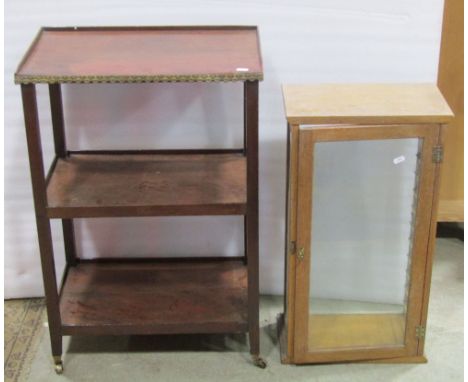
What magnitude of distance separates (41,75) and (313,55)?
81cm

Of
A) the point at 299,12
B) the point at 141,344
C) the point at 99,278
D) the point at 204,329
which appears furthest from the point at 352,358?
the point at 299,12

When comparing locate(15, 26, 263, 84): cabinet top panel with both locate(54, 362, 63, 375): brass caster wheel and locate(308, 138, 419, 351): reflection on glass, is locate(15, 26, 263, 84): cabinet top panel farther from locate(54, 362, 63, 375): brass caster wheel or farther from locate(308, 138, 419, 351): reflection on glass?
locate(54, 362, 63, 375): brass caster wheel

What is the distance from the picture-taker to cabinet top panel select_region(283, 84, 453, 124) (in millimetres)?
1789

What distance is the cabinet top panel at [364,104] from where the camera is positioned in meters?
1.79

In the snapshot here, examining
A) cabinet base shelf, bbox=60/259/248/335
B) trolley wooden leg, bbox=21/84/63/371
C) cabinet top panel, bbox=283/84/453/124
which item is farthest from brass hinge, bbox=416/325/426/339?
trolley wooden leg, bbox=21/84/63/371

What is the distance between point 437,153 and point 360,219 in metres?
0.30

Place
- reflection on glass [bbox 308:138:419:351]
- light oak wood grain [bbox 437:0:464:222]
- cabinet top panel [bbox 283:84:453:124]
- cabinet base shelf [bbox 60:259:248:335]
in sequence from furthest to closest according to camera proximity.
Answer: light oak wood grain [bbox 437:0:464:222]
cabinet base shelf [bbox 60:259:248:335]
reflection on glass [bbox 308:138:419:351]
cabinet top panel [bbox 283:84:453:124]

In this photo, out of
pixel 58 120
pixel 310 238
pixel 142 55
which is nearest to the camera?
pixel 142 55

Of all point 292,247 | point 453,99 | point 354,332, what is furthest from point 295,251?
point 453,99

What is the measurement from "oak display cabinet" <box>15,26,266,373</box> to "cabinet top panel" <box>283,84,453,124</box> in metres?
0.15

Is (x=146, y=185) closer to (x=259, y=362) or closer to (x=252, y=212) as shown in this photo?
(x=252, y=212)

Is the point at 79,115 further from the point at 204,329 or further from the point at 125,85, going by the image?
the point at 204,329

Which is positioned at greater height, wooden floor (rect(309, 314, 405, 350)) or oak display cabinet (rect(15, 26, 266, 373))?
oak display cabinet (rect(15, 26, 266, 373))

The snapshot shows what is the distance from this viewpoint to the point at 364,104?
185 centimetres
